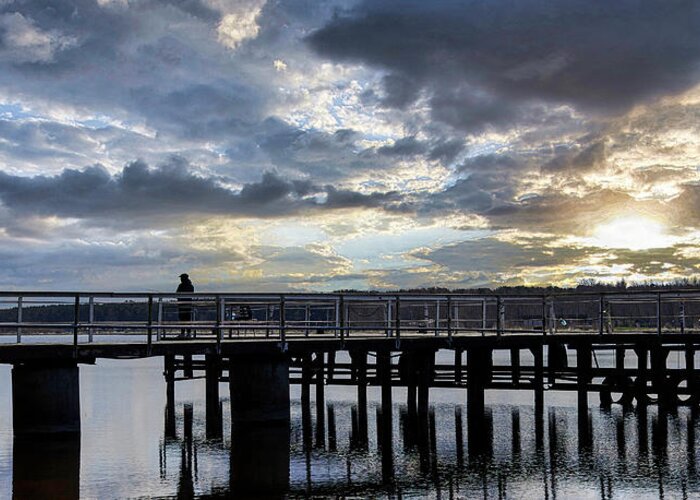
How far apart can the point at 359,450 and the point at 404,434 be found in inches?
139

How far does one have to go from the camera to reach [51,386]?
2541 cm

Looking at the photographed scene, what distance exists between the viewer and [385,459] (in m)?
25.2

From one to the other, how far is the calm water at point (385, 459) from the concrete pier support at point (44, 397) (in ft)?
2.32

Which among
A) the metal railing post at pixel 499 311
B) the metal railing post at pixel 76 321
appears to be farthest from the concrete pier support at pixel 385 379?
the metal railing post at pixel 76 321

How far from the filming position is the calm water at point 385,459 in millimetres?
20625

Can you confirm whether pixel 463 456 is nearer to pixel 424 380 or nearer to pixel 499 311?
pixel 424 380

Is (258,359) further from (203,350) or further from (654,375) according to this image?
(654,375)

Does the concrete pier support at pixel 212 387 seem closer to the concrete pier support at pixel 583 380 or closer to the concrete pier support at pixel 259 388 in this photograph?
the concrete pier support at pixel 259 388

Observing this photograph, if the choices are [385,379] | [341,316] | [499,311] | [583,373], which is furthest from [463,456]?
[583,373]

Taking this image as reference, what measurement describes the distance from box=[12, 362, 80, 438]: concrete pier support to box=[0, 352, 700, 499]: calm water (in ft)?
2.32

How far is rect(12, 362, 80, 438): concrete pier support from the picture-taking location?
25328 mm

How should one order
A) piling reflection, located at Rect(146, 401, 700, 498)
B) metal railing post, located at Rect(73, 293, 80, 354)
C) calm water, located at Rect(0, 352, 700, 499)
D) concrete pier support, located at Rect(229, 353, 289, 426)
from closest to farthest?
1. calm water, located at Rect(0, 352, 700, 499)
2. piling reflection, located at Rect(146, 401, 700, 498)
3. metal railing post, located at Rect(73, 293, 80, 354)
4. concrete pier support, located at Rect(229, 353, 289, 426)

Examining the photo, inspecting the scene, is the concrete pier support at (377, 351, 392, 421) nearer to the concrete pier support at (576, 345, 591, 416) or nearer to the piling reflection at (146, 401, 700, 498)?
the piling reflection at (146, 401, 700, 498)

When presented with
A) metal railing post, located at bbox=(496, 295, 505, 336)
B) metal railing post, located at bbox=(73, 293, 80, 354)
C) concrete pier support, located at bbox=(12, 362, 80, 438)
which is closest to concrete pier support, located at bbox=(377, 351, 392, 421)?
metal railing post, located at bbox=(496, 295, 505, 336)
